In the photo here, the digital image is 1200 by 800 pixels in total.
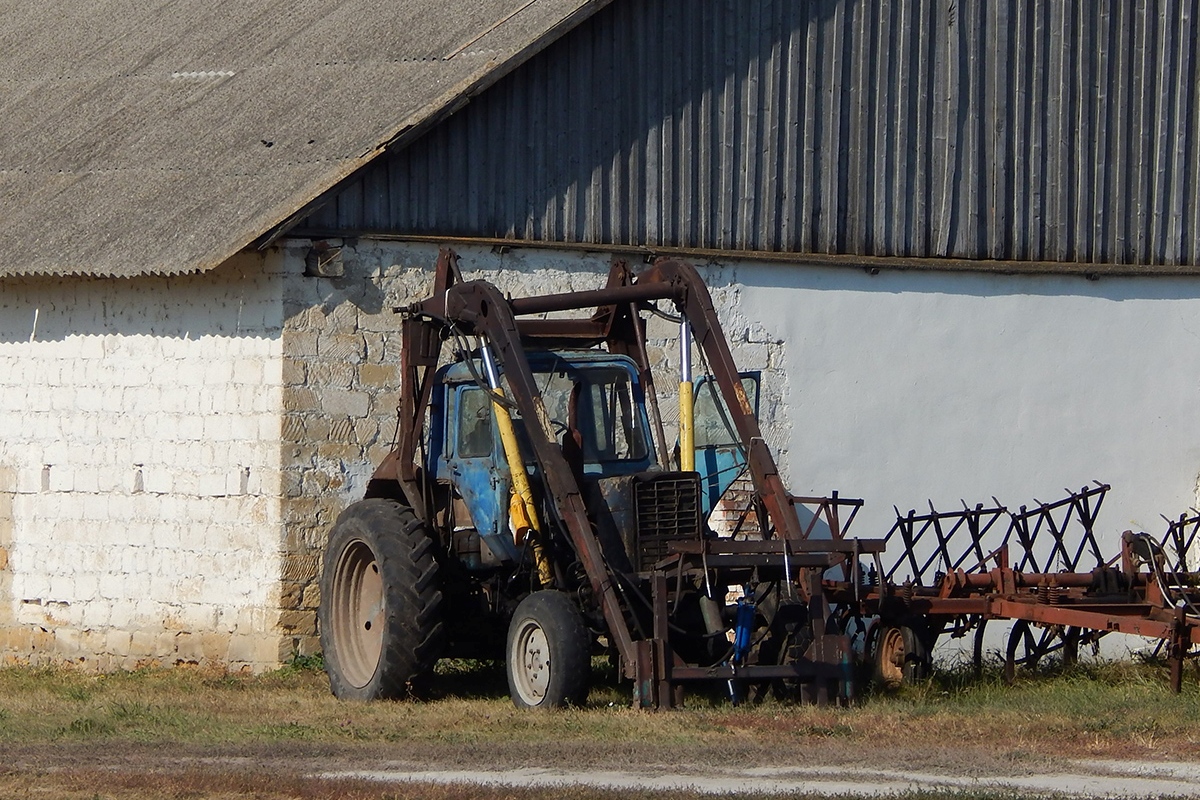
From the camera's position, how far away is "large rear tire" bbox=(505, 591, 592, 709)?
34.3ft

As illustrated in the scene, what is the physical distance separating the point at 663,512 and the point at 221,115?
662 cm

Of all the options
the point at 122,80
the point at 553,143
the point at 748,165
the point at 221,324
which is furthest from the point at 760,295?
the point at 122,80

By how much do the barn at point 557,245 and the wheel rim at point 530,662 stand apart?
3244 mm

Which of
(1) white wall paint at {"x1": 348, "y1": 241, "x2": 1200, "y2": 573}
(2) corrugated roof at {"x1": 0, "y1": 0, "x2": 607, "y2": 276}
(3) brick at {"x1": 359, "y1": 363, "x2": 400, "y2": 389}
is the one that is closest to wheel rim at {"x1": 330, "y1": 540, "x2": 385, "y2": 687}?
(3) brick at {"x1": 359, "y1": 363, "x2": 400, "y2": 389}

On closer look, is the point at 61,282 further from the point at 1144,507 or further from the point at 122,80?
the point at 1144,507

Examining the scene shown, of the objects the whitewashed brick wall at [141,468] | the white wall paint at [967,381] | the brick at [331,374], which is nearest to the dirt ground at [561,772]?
the whitewashed brick wall at [141,468]

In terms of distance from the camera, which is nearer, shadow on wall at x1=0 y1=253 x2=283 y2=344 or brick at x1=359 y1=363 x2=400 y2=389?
shadow on wall at x1=0 y1=253 x2=283 y2=344

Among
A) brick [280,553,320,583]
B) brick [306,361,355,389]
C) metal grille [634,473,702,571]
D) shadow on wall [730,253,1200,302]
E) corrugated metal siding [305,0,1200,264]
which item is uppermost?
corrugated metal siding [305,0,1200,264]

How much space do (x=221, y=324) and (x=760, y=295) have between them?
4411 millimetres

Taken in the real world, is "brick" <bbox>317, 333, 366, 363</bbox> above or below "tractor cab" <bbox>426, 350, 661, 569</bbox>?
above

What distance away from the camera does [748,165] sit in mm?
15844

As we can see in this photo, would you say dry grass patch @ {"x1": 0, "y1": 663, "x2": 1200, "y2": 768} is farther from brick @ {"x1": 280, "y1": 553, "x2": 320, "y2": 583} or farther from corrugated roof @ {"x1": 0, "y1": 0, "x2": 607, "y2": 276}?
A: corrugated roof @ {"x1": 0, "y1": 0, "x2": 607, "y2": 276}

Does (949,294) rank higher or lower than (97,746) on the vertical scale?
higher

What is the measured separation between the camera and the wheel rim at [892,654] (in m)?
11.8
